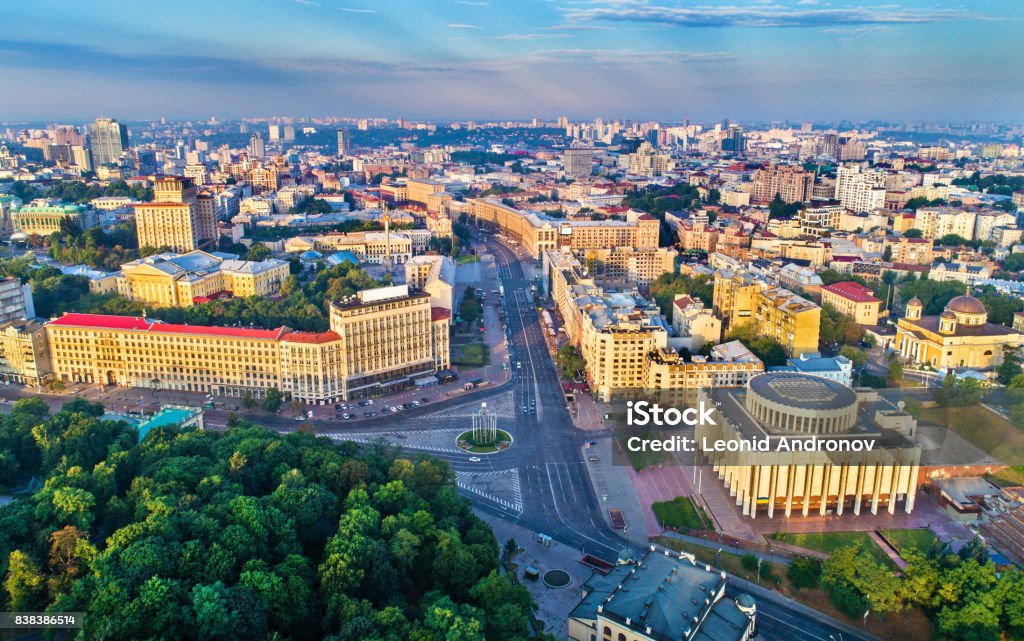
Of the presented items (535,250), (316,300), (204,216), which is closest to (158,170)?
(204,216)

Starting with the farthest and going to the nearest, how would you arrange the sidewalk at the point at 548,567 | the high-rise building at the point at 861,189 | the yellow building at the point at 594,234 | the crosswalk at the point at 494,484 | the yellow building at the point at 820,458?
the high-rise building at the point at 861,189
the yellow building at the point at 594,234
the crosswalk at the point at 494,484
the yellow building at the point at 820,458
the sidewalk at the point at 548,567

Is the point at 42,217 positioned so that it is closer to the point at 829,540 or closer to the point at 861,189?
the point at 829,540

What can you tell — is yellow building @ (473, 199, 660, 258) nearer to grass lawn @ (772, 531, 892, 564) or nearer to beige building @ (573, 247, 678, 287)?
beige building @ (573, 247, 678, 287)

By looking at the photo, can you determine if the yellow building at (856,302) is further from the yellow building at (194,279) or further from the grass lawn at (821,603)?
the yellow building at (194,279)

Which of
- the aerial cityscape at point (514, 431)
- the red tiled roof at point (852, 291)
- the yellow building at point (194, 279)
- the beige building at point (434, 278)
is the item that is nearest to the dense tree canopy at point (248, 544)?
the aerial cityscape at point (514, 431)

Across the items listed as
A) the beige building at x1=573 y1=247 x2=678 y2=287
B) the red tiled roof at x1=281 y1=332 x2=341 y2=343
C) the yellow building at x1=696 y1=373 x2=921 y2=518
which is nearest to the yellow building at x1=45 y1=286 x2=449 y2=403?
the red tiled roof at x1=281 y1=332 x2=341 y2=343

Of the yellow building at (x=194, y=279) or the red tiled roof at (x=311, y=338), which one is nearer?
the red tiled roof at (x=311, y=338)

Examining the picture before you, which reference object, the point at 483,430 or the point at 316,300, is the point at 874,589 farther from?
the point at 316,300
